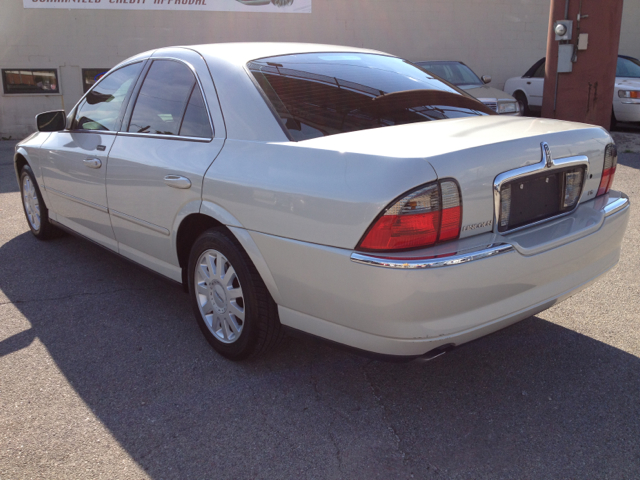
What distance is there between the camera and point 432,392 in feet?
9.09

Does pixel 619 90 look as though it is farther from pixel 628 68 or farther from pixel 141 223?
pixel 141 223

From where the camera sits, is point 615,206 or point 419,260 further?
point 615,206

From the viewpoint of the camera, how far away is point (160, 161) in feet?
10.4

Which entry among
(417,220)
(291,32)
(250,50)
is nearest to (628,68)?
(291,32)

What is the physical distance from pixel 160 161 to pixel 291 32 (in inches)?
463

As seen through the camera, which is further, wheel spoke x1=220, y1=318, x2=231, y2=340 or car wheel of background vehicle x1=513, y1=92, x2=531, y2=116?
car wheel of background vehicle x1=513, y1=92, x2=531, y2=116

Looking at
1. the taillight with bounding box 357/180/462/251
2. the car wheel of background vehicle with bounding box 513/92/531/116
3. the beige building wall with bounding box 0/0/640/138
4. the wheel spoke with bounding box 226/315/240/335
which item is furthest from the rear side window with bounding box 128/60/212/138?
the car wheel of background vehicle with bounding box 513/92/531/116

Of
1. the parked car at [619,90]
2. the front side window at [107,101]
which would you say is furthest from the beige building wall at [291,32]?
the front side window at [107,101]

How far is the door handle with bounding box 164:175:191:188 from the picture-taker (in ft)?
9.70

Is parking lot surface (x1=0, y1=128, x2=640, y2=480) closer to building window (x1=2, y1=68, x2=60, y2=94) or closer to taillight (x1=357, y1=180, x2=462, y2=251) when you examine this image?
taillight (x1=357, y1=180, x2=462, y2=251)

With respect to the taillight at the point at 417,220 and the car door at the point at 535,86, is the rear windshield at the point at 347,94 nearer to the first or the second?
the taillight at the point at 417,220

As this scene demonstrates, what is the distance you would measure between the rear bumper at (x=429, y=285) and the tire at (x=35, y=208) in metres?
3.12

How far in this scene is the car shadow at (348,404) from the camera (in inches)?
89.7

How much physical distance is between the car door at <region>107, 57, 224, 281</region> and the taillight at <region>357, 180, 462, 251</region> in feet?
3.52
